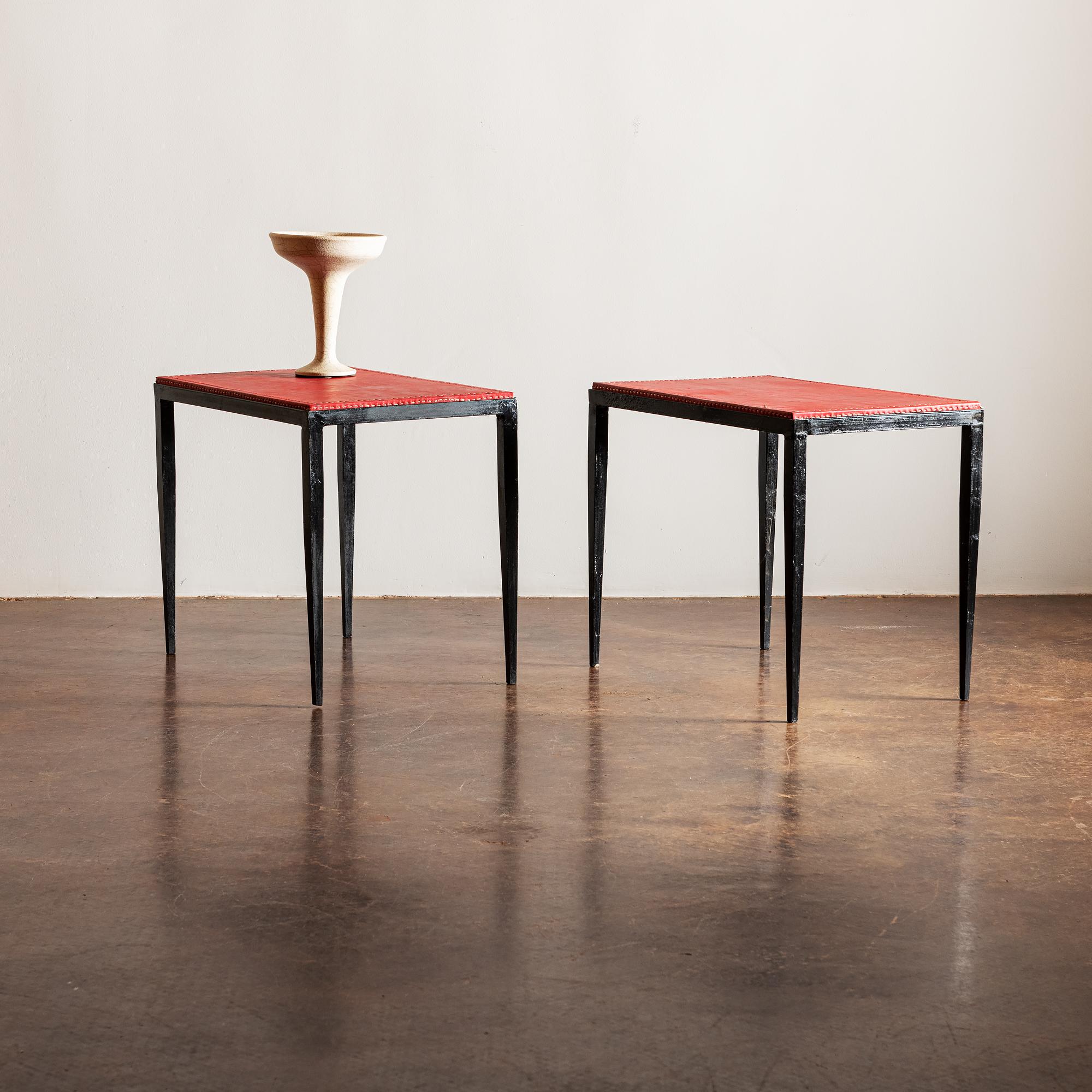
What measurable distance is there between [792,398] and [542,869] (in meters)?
1.08

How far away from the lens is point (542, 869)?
1.91m

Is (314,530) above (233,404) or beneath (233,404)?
beneath

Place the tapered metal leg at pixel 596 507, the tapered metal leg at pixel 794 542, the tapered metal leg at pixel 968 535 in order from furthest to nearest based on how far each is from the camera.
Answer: the tapered metal leg at pixel 596 507 → the tapered metal leg at pixel 968 535 → the tapered metal leg at pixel 794 542

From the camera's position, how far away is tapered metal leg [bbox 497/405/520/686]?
2699 mm

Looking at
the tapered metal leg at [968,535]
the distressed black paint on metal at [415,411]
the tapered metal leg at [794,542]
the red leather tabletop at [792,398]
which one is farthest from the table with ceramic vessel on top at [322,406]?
the tapered metal leg at [968,535]

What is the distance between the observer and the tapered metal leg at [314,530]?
97.7 inches

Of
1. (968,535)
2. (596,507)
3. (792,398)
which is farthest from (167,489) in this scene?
(968,535)

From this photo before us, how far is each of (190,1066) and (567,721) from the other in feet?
4.00

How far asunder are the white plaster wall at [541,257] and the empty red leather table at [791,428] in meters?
0.65

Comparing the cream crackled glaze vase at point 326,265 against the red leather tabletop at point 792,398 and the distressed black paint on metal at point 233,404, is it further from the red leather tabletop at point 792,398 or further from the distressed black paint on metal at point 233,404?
the red leather tabletop at point 792,398

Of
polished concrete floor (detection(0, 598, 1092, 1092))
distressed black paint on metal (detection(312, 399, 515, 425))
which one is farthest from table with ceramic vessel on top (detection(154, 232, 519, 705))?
polished concrete floor (detection(0, 598, 1092, 1092))

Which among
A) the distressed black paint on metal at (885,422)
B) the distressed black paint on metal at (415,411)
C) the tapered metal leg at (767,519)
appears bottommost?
the tapered metal leg at (767,519)

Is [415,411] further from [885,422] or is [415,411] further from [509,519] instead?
[885,422]

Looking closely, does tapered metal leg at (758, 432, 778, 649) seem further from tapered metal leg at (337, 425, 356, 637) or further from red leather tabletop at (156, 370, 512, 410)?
tapered metal leg at (337, 425, 356, 637)
